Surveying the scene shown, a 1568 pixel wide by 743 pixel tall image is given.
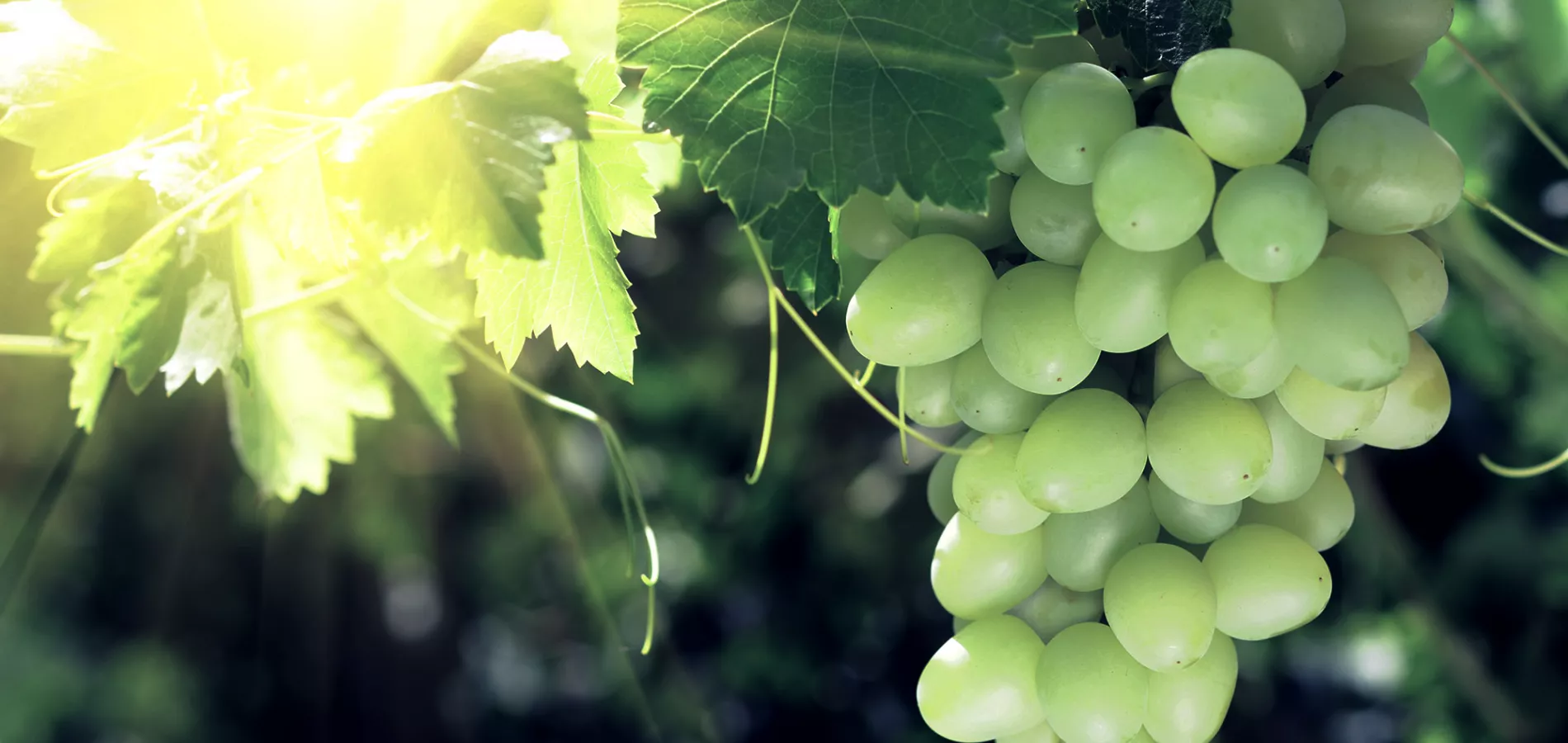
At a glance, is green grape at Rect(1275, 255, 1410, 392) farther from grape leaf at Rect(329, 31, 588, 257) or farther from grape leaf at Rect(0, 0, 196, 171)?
grape leaf at Rect(0, 0, 196, 171)

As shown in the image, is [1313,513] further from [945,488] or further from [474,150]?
[474,150]

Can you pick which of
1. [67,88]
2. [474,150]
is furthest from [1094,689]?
[67,88]

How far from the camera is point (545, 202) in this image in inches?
14.5

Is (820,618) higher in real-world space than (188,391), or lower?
lower

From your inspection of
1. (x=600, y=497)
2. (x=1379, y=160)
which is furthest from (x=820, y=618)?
(x=1379, y=160)

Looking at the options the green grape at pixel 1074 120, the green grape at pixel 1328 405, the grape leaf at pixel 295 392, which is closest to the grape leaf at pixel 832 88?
the green grape at pixel 1074 120

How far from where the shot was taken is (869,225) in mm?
368

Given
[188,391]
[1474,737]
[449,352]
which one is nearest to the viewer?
[449,352]

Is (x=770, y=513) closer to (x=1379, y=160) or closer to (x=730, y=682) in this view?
(x=730, y=682)

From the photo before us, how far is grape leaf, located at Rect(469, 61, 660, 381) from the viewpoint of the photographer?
36 cm

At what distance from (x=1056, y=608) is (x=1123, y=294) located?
0.14m

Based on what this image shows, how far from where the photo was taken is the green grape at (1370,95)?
0.33 m

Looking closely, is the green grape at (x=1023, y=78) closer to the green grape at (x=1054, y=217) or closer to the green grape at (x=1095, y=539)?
the green grape at (x=1054, y=217)

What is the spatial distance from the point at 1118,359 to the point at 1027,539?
0.24 ft
